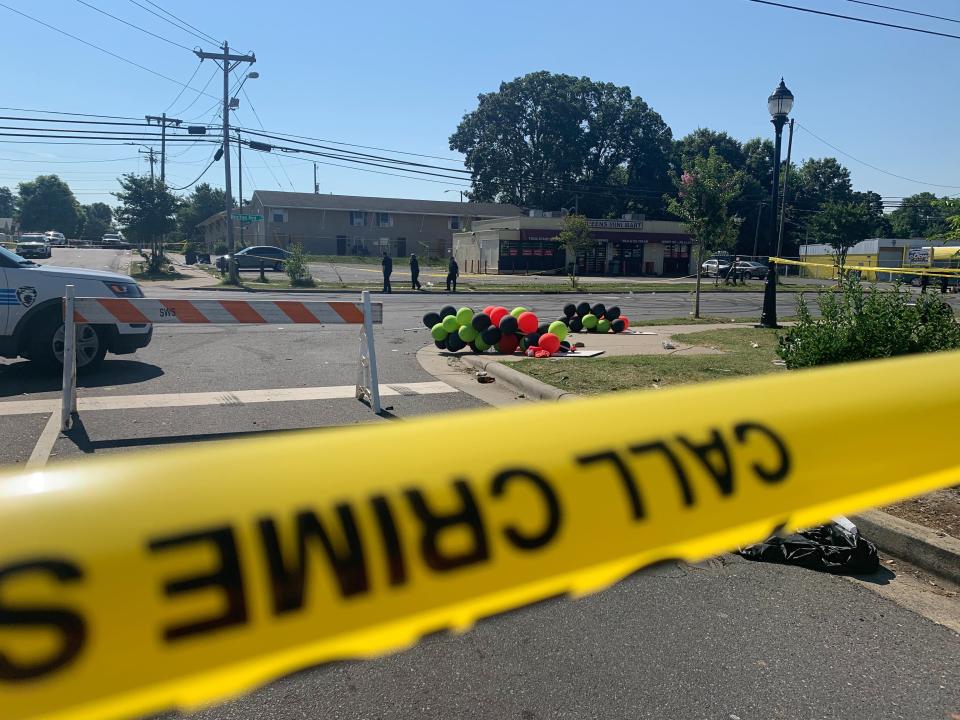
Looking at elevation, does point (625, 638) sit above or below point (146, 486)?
below

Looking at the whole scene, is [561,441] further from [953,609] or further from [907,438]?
[953,609]

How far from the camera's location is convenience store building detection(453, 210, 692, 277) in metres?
54.9

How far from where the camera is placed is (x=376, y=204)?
71.6 m

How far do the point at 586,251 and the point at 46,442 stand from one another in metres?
49.5

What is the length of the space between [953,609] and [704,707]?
1730mm

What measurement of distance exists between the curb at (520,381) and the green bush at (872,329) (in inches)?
102

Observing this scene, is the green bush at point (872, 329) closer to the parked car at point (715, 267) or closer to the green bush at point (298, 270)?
the green bush at point (298, 270)

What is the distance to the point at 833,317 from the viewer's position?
7.91 metres

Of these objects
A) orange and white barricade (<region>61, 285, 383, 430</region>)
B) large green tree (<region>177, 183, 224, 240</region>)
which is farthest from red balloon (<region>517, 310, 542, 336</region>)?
large green tree (<region>177, 183, 224, 240</region>)

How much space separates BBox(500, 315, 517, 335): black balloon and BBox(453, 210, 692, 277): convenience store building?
136 ft

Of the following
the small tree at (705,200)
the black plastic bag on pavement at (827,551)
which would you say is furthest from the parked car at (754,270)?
the black plastic bag on pavement at (827,551)

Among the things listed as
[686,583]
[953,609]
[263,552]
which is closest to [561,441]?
[263,552]

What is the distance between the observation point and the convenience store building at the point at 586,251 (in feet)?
180

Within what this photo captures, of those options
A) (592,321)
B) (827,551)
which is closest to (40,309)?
(827,551)
